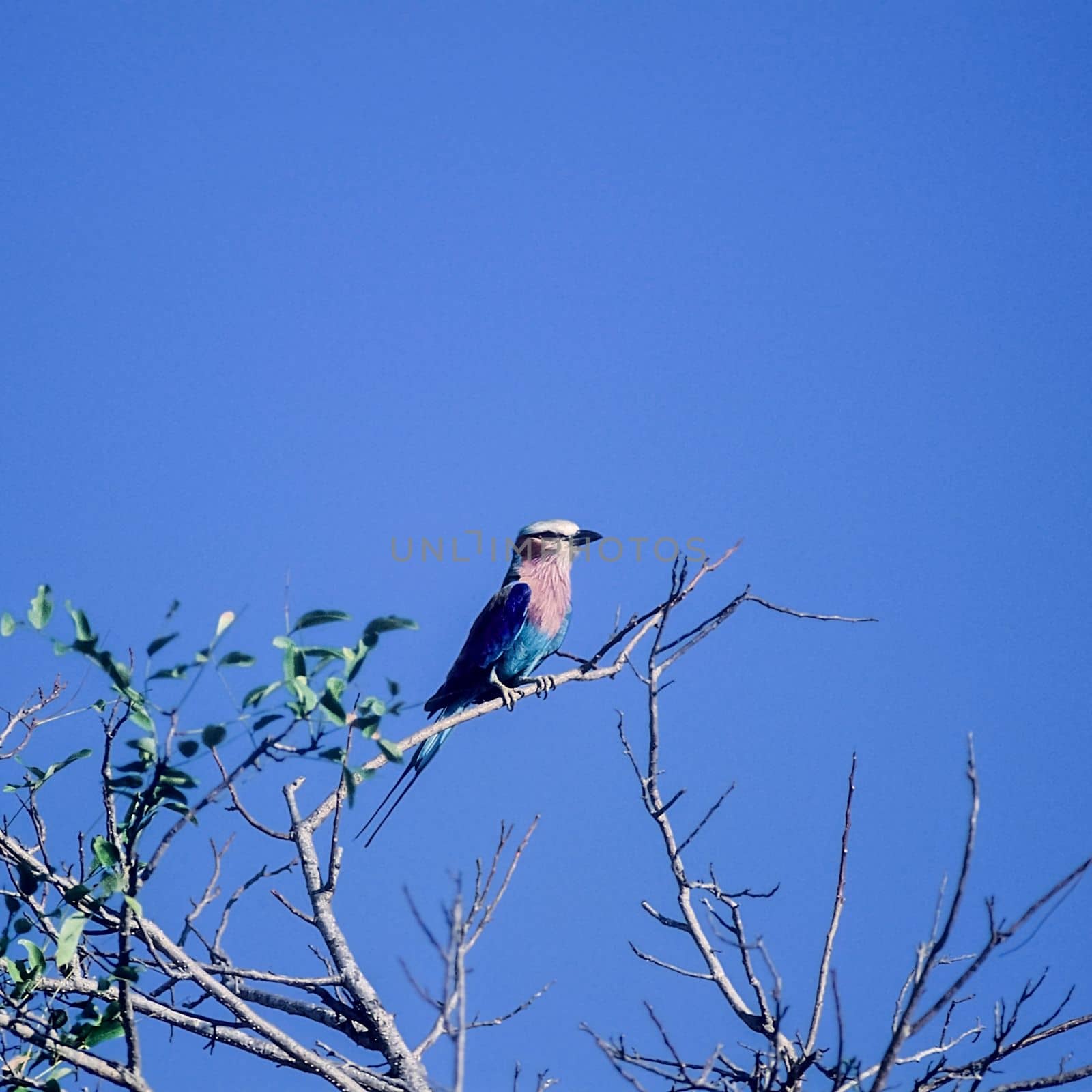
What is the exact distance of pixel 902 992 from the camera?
10.2 ft

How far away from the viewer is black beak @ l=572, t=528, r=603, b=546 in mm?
6363

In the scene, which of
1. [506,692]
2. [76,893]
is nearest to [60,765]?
[76,893]

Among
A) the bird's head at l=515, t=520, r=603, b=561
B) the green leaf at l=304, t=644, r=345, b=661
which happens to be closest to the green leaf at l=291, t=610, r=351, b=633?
the green leaf at l=304, t=644, r=345, b=661

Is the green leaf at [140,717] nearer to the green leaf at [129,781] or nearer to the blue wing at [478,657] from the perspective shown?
the green leaf at [129,781]

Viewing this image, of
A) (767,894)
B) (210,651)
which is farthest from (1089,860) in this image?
(210,651)

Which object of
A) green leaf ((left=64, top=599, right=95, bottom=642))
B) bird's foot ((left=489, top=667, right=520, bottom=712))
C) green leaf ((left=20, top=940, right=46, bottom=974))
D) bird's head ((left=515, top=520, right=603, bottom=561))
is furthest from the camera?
bird's head ((left=515, top=520, right=603, bottom=561))

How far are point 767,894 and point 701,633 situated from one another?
806 millimetres

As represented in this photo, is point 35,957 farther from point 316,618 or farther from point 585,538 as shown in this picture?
point 585,538

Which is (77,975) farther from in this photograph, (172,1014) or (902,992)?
(902,992)

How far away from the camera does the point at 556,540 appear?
6383mm

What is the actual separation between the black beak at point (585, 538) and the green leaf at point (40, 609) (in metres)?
4.23

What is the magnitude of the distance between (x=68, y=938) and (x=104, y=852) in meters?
0.21

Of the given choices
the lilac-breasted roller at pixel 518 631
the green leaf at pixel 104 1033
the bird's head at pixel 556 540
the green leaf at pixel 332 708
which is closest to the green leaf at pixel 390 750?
the green leaf at pixel 332 708

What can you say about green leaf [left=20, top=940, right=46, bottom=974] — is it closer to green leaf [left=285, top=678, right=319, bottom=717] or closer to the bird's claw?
green leaf [left=285, top=678, right=319, bottom=717]
